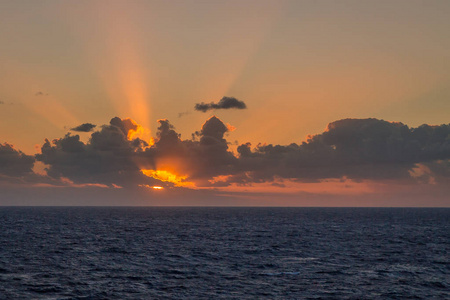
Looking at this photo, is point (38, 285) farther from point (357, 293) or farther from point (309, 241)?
point (309, 241)

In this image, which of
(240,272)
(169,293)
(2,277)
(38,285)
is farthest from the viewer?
(240,272)

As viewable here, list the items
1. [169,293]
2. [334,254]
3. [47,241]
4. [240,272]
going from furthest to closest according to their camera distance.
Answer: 1. [47,241]
2. [334,254]
3. [240,272]
4. [169,293]

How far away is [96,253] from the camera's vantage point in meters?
72.4

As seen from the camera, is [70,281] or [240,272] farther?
[240,272]

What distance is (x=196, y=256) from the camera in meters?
69.1

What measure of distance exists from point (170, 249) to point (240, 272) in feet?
84.0

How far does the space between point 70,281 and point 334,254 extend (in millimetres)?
42227

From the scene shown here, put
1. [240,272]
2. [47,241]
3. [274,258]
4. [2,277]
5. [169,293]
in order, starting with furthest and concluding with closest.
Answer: [47,241]
[274,258]
[240,272]
[2,277]
[169,293]

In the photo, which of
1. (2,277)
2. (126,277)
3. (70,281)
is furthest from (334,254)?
(2,277)

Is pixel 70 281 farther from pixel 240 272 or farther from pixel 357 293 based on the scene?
pixel 357 293

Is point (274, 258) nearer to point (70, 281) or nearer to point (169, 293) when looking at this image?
point (169, 293)

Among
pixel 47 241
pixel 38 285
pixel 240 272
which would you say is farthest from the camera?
pixel 47 241

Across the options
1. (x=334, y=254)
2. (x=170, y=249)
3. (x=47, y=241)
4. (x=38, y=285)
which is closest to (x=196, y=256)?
(x=170, y=249)

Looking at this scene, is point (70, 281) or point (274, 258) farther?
point (274, 258)
